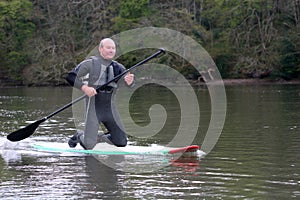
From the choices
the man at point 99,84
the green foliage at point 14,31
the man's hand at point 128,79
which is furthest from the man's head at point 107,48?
the green foliage at point 14,31

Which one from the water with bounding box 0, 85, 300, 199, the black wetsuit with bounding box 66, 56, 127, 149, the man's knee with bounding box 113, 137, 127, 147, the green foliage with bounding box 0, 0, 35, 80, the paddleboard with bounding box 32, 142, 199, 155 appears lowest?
the water with bounding box 0, 85, 300, 199

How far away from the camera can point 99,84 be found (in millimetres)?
11672

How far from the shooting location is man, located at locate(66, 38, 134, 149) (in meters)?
11.5

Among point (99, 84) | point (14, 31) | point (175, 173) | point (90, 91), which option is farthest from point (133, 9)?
point (175, 173)


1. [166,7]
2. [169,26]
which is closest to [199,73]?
[169,26]

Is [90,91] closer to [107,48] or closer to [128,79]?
[128,79]

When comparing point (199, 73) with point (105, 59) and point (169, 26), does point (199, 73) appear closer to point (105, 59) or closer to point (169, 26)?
point (169, 26)

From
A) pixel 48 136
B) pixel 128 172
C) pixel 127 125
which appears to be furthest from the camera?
pixel 127 125

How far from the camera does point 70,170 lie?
1011 centimetres

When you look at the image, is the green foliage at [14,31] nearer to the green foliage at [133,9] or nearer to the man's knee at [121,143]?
the green foliage at [133,9]

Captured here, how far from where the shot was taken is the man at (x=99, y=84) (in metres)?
11.5

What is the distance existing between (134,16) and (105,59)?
45.4m

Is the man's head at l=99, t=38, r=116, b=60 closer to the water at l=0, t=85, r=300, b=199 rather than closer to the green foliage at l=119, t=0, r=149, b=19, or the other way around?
the water at l=0, t=85, r=300, b=199

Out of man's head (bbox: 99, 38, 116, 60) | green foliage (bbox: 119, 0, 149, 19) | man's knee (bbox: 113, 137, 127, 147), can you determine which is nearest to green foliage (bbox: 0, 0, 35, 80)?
green foliage (bbox: 119, 0, 149, 19)
